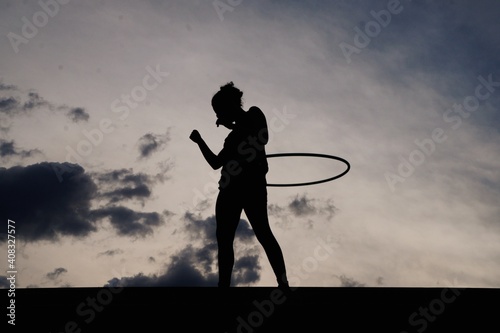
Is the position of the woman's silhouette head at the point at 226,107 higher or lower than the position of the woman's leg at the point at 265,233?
higher

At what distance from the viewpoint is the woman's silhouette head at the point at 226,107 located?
697 centimetres

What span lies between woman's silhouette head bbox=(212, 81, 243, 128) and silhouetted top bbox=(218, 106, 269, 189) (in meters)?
0.16

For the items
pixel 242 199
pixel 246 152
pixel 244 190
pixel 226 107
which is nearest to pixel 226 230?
pixel 242 199

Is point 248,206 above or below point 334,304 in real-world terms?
above

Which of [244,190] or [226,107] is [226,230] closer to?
[244,190]

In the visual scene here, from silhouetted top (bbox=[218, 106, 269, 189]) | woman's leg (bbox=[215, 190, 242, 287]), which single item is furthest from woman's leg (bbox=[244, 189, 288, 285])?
silhouetted top (bbox=[218, 106, 269, 189])

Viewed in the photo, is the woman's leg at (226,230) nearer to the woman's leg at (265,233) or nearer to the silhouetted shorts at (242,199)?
the silhouetted shorts at (242,199)

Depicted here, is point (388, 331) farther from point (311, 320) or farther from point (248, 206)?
point (248, 206)

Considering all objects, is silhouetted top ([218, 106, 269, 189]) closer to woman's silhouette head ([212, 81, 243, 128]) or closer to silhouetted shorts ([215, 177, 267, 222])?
silhouetted shorts ([215, 177, 267, 222])

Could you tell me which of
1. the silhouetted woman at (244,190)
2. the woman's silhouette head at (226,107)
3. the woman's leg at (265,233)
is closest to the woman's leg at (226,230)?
the silhouetted woman at (244,190)

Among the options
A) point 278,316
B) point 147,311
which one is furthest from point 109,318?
point 278,316

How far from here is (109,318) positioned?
4.99m

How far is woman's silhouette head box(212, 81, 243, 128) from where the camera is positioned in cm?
697

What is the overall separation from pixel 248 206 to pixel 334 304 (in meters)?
1.88
